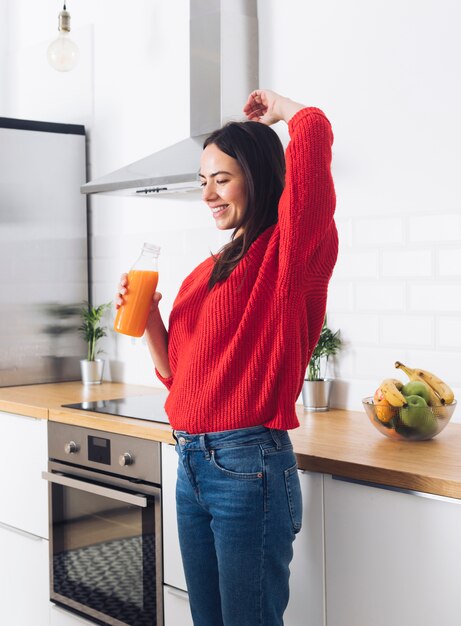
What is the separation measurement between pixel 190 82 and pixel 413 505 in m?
1.60

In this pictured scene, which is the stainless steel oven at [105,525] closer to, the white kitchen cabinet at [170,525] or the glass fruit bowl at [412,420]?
the white kitchen cabinet at [170,525]

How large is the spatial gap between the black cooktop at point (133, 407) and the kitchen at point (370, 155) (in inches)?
16.1

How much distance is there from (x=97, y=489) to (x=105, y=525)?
0.13 m

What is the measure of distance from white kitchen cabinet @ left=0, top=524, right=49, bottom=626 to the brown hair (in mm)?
1396

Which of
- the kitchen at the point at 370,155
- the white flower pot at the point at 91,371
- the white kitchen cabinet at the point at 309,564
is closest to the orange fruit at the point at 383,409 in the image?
the kitchen at the point at 370,155

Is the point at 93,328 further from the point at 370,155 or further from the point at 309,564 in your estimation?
the point at 309,564

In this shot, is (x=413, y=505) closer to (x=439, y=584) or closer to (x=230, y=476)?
(x=439, y=584)

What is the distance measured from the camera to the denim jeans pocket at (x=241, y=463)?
148 centimetres

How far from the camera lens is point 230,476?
1493mm

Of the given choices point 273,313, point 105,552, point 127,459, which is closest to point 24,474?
point 105,552

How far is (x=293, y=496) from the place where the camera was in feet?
5.03

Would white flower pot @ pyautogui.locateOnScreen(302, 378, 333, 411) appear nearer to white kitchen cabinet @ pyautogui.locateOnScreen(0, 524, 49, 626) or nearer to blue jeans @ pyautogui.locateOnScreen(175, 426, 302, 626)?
blue jeans @ pyautogui.locateOnScreen(175, 426, 302, 626)

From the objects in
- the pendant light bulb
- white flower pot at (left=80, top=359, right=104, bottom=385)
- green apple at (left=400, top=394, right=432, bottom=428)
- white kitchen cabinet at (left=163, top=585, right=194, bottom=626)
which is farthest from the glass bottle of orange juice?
the pendant light bulb

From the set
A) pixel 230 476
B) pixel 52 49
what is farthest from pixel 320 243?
pixel 52 49
